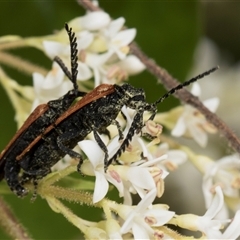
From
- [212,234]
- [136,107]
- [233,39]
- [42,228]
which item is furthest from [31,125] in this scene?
[233,39]

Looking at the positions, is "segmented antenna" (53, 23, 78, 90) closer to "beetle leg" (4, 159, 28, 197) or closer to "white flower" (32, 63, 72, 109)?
"white flower" (32, 63, 72, 109)

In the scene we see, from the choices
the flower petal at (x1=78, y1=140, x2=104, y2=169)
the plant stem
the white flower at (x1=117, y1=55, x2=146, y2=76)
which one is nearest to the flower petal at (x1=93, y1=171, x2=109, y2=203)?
the flower petal at (x1=78, y1=140, x2=104, y2=169)

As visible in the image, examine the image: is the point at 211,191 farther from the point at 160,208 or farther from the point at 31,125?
the point at 31,125

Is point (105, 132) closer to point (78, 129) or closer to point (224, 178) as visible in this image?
point (78, 129)

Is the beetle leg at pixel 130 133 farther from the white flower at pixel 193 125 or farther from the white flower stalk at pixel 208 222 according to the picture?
the white flower at pixel 193 125

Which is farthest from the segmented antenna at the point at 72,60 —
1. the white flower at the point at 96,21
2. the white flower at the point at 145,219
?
the white flower at the point at 145,219

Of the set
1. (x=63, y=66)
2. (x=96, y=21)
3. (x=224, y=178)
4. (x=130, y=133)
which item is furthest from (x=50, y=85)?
(x=224, y=178)

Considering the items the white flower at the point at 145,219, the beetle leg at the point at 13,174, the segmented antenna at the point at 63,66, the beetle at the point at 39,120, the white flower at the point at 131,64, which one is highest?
the segmented antenna at the point at 63,66
